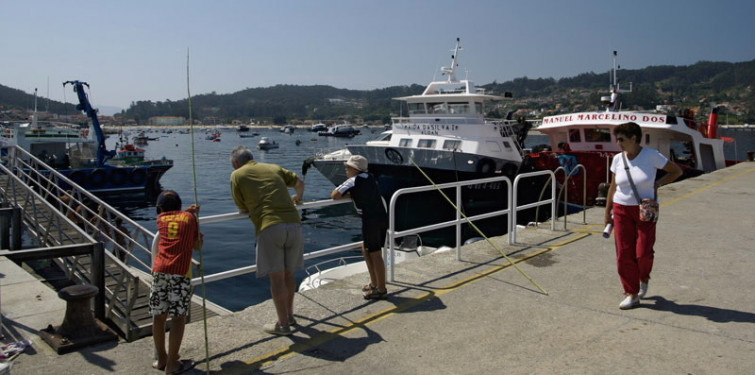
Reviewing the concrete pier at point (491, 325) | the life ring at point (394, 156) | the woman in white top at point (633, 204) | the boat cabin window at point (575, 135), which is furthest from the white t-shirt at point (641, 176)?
the boat cabin window at point (575, 135)

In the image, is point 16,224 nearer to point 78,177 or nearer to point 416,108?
point 416,108

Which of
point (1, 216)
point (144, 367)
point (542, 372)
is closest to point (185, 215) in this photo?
point (144, 367)

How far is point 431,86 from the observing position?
83.3ft

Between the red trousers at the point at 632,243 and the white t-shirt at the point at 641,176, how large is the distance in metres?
0.09

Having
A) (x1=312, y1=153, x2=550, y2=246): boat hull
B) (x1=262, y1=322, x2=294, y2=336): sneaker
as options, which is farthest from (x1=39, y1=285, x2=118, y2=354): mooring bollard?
(x1=312, y1=153, x2=550, y2=246): boat hull

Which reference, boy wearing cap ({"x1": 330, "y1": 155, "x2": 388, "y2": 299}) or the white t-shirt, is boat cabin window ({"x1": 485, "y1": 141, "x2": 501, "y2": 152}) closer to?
the white t-shirt

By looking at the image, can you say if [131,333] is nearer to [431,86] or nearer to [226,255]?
[226,255]

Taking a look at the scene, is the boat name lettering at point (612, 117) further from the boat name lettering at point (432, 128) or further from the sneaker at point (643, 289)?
the sneaker at point (643, 289)

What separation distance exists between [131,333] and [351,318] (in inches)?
77.8

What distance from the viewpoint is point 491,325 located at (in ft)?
16.0

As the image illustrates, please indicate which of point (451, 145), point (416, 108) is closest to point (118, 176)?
point (416, 108)

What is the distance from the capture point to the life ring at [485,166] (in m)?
21.2

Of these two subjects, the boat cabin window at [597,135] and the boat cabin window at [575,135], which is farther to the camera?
the boat cabin window at [575,135]

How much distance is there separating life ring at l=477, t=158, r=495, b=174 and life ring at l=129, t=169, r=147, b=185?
22401 millimetres
